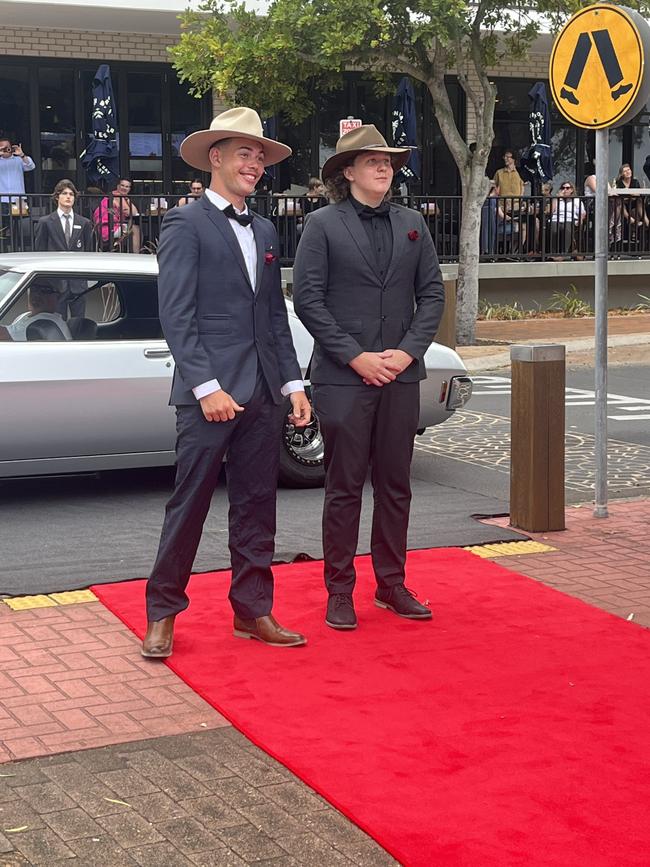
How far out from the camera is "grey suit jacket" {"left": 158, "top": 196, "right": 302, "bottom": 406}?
17.7 feet

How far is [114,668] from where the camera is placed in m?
5.42

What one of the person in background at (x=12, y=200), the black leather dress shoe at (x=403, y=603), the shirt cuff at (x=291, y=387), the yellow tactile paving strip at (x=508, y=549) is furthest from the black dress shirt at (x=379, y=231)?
the person in background at (x=12, y=200)

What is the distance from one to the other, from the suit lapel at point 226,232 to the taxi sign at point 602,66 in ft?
9.81

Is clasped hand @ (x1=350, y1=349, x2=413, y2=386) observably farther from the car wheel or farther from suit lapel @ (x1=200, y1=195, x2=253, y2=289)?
the car wheel

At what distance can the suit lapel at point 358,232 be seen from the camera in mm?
6000

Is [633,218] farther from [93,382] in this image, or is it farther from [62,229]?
[93,382]

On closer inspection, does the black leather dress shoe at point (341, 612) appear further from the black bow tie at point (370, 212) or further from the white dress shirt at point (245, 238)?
the black bow tie at point (370, 212)

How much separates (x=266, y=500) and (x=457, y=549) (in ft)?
6.69

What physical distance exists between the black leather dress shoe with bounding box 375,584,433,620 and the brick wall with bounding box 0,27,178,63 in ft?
60.6

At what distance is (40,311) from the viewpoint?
8359mm

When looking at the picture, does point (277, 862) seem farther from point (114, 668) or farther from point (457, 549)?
point (457, 549)

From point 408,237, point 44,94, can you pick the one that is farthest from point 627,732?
point 44,94

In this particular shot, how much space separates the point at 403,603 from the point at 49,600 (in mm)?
1584

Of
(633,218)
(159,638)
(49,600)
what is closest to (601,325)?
(49,600)
